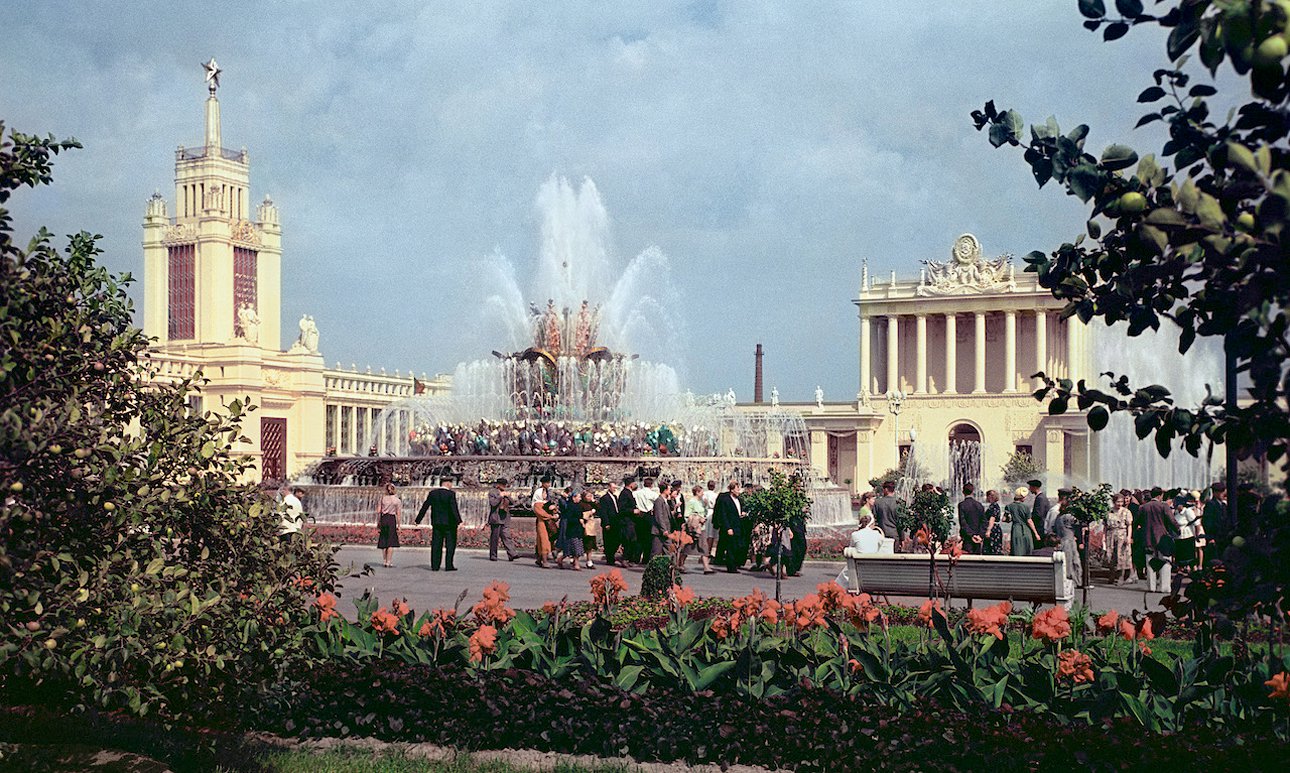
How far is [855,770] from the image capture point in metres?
6.38

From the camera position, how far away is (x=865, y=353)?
83.8 m

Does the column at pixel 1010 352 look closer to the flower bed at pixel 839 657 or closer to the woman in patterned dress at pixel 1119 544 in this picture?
the woman in patterned dress at pixel 1119 544

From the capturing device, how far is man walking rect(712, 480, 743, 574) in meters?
19.0

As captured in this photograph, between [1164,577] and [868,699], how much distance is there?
40.1 feet

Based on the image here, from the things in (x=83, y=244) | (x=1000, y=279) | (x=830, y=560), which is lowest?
(x=830, y=560)

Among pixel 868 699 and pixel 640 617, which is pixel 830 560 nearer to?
pixel 640 617

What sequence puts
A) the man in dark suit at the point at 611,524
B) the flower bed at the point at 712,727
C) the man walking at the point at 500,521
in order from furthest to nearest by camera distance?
1. the man walking at the point at 500,521
2. the man in dark suit at the point at 611,524
3. the flower bed at the point at 712,727

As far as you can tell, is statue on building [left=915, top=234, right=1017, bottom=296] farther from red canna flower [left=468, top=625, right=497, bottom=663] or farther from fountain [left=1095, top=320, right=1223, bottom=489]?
red canna flower [left=468, top=625, right=497, bottom=663]

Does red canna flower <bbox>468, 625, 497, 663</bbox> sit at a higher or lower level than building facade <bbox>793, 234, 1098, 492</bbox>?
lower

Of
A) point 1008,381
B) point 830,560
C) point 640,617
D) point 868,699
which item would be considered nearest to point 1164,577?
point 830,560

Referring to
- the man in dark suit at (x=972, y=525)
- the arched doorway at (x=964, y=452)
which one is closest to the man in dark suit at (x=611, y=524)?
the man in dark suit at (x=972, y=525)

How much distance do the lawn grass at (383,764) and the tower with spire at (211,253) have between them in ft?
275

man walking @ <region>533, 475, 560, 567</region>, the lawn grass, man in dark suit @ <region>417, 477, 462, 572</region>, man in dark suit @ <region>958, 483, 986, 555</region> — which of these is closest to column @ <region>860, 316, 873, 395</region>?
man walking @ <region>533, 475, 560, 567</region>

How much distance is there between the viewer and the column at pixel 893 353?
81.7m
